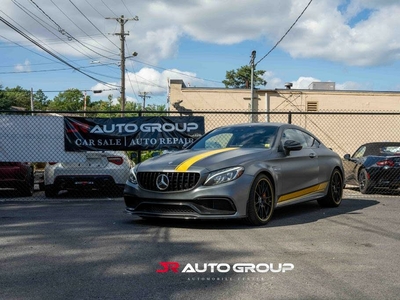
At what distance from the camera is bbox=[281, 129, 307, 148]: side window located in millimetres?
8455

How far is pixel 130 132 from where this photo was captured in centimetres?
1143

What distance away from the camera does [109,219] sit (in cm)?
809

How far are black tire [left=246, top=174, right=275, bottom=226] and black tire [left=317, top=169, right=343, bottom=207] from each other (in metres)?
2.08

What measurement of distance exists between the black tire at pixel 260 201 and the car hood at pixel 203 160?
0.35m

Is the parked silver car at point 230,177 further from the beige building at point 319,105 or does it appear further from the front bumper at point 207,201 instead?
the beige building at point 319,105

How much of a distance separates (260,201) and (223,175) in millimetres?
758

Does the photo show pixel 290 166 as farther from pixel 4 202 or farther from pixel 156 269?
pixel 4 202

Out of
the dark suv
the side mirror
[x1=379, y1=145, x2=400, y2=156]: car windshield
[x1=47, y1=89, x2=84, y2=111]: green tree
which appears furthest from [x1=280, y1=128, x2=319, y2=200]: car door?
[x1=47, y1=89, x2=84, y2=111]: green tree

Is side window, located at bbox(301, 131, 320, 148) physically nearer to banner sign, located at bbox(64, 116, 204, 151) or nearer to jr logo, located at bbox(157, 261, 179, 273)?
banner sign, located at bbox(64, 116, 204, 151)

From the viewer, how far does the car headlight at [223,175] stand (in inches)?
275

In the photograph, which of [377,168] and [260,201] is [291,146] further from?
[377,168]

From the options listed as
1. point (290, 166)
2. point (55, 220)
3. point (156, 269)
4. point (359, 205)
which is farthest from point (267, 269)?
point (359, 205)

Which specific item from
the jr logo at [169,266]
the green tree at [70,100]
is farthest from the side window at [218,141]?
the green tree at [70,100]

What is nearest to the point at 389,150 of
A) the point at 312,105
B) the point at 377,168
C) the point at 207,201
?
the point at 377,168
